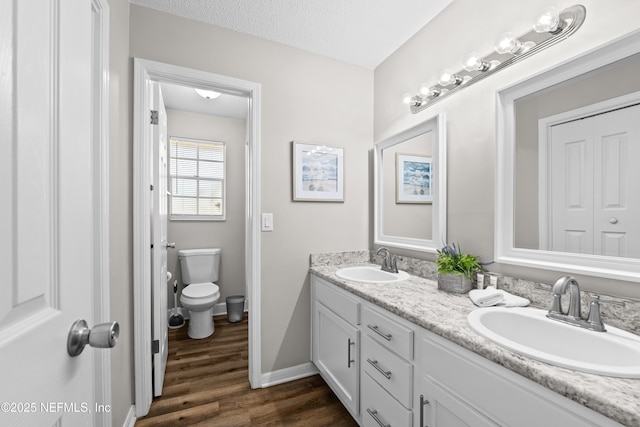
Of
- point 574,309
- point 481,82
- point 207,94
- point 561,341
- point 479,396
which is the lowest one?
point 479,396

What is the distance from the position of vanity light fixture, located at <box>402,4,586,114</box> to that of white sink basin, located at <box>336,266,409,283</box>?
3.58 feet

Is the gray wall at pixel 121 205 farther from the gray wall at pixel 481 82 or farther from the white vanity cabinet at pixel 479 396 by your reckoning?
the gray wall at pixel 481 82

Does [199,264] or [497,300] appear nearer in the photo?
[497,300]

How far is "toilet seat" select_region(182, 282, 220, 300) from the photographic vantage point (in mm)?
2486

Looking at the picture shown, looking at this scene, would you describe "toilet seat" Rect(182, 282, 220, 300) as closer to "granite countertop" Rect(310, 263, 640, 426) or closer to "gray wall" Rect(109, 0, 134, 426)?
"gray wall" Rect(109, 0, 134, 426)

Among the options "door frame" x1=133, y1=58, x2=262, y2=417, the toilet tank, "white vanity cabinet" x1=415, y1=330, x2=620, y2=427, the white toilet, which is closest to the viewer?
"white vanity cabinet" x1=415, y1=330, x2=620, y2=427

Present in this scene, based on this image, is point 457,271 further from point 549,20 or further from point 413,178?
point 549,20

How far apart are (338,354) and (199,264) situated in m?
1.99

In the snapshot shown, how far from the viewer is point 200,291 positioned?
2.61 m

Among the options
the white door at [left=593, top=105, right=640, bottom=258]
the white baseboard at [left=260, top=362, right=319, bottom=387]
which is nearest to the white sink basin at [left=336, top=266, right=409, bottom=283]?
the white baseboard at [left=260, top=362, right=319, bottom=387]

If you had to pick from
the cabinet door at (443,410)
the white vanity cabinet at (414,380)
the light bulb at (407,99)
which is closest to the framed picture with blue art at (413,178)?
the light bulb at (407,99)

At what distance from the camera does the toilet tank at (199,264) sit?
2.93 m

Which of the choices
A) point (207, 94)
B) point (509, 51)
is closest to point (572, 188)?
point (509, 51)

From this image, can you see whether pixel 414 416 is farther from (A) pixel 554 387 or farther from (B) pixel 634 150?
(B) pixel 634 150
